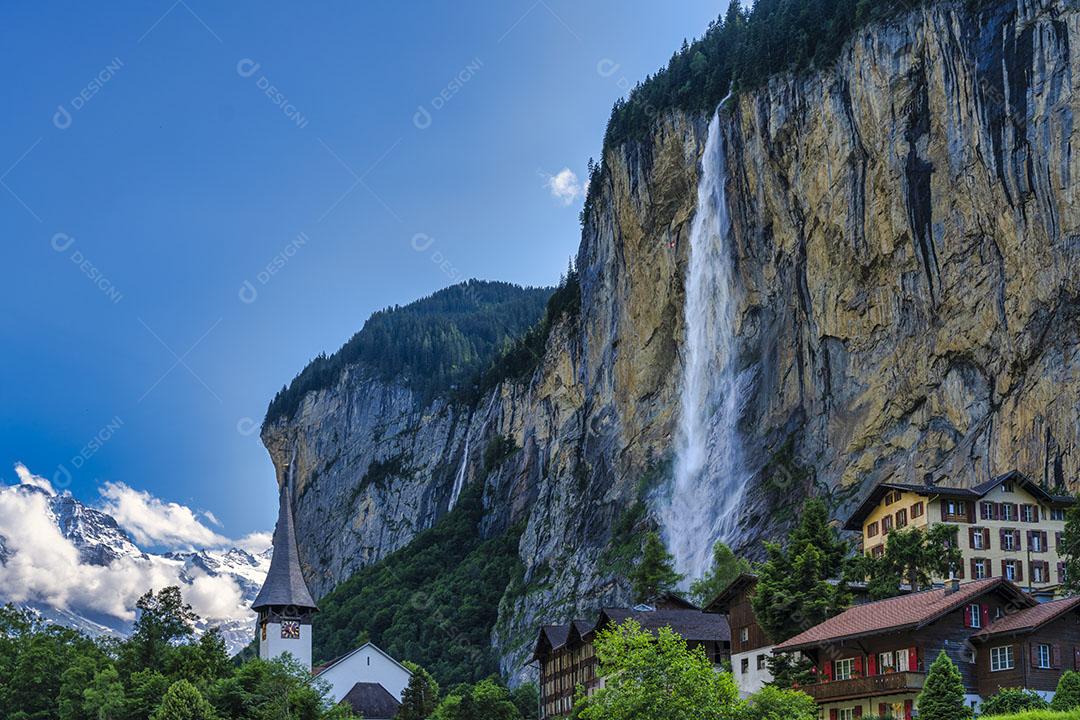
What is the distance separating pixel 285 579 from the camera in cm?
10856

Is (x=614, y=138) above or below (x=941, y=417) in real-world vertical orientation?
above

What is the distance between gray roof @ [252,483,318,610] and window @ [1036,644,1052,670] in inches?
2489

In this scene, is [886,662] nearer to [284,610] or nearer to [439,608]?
[284,610]

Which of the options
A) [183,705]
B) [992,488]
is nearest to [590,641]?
[992,488]

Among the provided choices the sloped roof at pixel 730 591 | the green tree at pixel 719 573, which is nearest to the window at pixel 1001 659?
the sloped roof at pixel 730 591

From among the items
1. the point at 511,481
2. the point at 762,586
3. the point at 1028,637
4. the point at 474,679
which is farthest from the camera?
the point at 511,481

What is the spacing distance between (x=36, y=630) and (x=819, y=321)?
69.9m

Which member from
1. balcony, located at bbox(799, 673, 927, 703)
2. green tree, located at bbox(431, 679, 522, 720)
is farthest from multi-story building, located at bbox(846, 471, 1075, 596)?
green tree, located at bbox(431, 679, 522, 720)

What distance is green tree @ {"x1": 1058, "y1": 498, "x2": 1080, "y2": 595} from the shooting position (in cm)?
6681

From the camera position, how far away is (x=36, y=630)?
116m

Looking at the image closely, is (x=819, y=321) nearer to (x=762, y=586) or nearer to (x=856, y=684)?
(x=762, y=586)

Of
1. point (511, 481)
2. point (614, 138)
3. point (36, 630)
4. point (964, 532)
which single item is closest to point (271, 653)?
point (36, 630)

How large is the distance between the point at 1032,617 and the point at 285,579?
65.5 metres

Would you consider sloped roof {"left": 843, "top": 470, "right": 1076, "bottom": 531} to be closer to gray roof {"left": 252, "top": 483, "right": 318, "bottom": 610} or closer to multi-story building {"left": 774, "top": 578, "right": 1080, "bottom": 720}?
multi-story building {"left": 774, "top": 578, "right": 1080, "bottom": 720}
